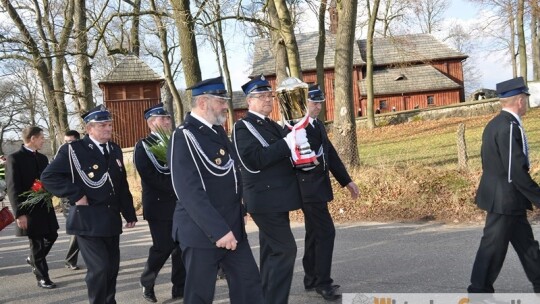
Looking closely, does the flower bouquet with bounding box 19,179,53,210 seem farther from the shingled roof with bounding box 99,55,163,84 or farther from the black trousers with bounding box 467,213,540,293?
the shingled roof with bounding box 99,55,163,84

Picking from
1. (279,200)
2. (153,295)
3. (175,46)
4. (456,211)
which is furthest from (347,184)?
(175,46)

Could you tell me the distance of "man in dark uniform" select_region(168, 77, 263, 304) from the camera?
407cm

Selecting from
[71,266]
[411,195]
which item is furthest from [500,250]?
[71,266]

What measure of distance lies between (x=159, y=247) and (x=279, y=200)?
187cm

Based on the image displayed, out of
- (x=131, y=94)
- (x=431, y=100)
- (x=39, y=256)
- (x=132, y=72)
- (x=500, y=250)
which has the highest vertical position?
(x=132, y=72)

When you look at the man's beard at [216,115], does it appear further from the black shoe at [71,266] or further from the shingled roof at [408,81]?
the shingled roof at [408,81]

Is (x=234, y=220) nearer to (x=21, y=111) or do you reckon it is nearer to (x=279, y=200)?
(x=279, y=200)

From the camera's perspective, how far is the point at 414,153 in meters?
18.6

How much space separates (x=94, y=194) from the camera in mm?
5609

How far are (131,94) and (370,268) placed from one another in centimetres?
3512

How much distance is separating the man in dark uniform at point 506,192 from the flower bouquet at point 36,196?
17.5 ft

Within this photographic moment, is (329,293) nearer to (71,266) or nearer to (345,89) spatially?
(71,266)

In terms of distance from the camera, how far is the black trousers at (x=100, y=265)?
530 cm

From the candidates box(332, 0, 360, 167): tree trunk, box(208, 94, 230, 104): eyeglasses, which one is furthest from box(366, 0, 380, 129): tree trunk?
box(208, 94, 230, 104): eyeglasses
